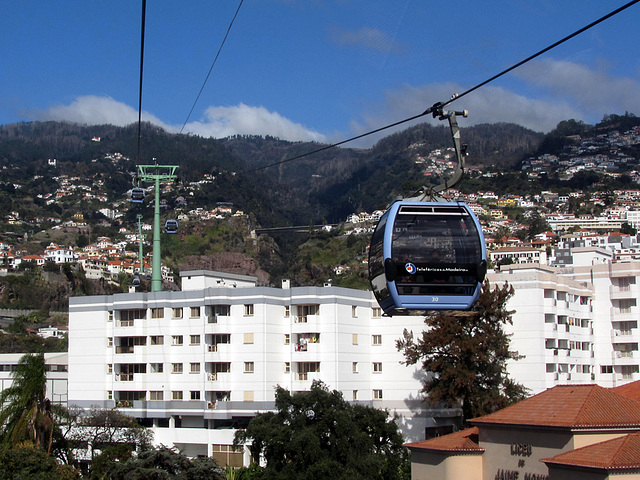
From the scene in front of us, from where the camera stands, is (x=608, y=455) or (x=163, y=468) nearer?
(x=608, y=455)

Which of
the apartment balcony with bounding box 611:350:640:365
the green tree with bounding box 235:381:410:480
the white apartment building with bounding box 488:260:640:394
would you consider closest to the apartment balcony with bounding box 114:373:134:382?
the green tree with bounding box 235:381:410:480

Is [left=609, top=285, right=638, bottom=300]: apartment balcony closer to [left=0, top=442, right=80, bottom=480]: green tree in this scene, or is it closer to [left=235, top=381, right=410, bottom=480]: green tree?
[left=235, top=381, right=410, bottom=480]: green tree

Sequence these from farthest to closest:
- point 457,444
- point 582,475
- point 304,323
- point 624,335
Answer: point 624,335
point 304,323
point 457,444
point 582,475

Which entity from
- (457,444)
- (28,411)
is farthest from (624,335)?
(28,411)

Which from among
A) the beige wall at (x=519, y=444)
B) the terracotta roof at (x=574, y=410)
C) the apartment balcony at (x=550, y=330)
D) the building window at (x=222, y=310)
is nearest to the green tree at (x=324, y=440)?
the beige wall at (x=519, y=444)

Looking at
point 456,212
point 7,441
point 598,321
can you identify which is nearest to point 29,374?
point 7,441

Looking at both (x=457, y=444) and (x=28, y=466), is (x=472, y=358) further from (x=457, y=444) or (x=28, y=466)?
(x=28, y=466)
